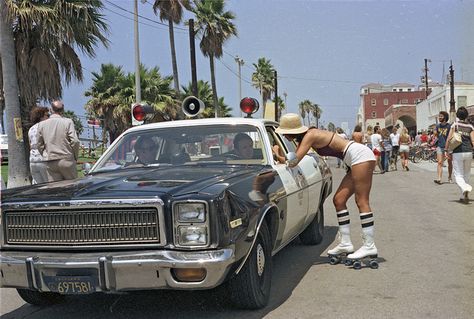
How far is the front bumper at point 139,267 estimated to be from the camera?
125 inches

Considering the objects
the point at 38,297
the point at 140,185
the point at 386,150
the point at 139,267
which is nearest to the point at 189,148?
the point at 140,185

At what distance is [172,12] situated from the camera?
24453 millimetres

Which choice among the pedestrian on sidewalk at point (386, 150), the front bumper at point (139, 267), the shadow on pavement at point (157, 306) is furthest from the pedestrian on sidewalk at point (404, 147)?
the front bumper at point (139, 267)

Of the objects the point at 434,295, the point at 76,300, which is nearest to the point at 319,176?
the point at 434,295

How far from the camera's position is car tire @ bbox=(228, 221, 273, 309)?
3.68 metres

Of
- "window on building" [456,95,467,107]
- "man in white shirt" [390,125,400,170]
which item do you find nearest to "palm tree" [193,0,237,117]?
"man in white shirt" [390,125,400,170]

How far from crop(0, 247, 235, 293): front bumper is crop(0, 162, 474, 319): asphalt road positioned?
0.69 meters

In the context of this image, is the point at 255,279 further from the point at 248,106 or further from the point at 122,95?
the point at 122,95

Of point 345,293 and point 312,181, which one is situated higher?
point 312,181

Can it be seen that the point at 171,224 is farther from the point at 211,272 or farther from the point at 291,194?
the point at 291,194

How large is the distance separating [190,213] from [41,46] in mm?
10624

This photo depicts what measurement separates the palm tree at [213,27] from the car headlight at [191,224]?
27.4 meters

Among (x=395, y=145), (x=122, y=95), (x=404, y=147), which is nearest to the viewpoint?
(x=404, y=147)

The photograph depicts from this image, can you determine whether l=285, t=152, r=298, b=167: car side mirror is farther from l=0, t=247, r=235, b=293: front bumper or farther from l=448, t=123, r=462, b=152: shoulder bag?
l=448, t=123, r=462, b=152: shoulder bag
